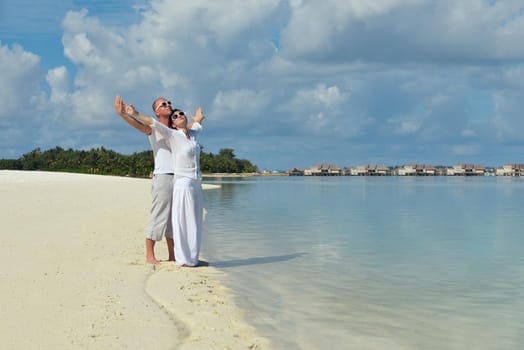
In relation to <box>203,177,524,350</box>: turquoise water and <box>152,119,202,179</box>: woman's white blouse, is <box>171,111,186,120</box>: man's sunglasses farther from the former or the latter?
<box>203,177,524,350</box>: turquoise water

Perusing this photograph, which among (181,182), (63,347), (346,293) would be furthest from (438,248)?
(63,347)

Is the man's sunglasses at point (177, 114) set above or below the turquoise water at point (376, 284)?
above

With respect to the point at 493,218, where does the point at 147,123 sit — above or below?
above

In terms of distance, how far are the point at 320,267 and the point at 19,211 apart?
12353mm

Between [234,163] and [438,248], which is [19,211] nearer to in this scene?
[438,248]

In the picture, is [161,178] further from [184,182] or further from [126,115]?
[126,115]

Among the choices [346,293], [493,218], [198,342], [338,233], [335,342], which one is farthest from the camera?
[493,218]

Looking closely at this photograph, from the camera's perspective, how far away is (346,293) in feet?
25.5

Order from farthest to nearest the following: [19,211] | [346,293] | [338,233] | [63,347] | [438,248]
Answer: [19,211] → [338,233] → [438,248] → [346,293] → [63,347]

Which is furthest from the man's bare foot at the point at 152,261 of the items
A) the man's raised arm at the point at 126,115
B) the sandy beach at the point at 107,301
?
the man's raised arm at the point at 126,115

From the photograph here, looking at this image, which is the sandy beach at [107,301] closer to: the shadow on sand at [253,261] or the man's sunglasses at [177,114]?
the shadow on sand at [253,261]

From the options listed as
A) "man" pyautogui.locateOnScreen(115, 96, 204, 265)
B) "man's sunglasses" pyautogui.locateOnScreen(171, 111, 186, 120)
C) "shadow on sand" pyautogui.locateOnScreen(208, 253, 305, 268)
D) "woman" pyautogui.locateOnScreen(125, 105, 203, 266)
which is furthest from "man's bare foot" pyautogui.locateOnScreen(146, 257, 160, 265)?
"man's sunglasses" pyautogui.locateOnScreen(171, 111, 186, 120)

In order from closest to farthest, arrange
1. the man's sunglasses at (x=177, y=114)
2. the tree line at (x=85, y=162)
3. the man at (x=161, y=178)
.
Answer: the man's sunglasses at (x=177, y=114)
the man at (x=161, y=178)
the tree line at (x=85, y=162)

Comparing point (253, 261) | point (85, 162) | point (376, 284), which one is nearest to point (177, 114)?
point (253, 261)
